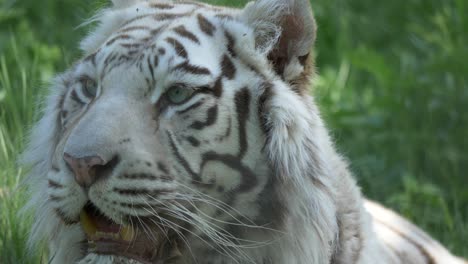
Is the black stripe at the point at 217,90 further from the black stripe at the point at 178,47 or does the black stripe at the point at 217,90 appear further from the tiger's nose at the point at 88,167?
the tiger's nose at the point at 88,167

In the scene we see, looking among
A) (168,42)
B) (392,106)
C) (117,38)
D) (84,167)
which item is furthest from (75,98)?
(392,106)

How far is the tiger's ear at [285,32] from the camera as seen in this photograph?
9.59 feet

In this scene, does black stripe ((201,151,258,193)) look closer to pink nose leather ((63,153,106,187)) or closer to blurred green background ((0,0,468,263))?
pink nose leather ((63,153,106,187))

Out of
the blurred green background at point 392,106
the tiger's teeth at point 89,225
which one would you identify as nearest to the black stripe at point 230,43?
the tiger's teeth at point 89,225

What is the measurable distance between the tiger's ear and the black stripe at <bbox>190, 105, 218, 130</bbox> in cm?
27

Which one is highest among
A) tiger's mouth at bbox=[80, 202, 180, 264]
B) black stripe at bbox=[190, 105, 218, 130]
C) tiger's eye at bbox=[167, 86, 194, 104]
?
tiger's eye at bbox=[167, 86, 194, 104]

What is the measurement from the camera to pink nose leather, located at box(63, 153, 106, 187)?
254 cm

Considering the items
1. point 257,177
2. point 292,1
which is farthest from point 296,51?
point 257,177

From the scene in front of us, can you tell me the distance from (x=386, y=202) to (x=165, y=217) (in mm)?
2315

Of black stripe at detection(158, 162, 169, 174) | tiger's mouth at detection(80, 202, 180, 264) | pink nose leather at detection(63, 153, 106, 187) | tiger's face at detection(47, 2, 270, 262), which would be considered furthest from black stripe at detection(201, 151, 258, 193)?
pink nose leather at detection(63, 153, 106, 187)

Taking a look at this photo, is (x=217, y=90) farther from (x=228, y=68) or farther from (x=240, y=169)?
(x=240, y=169)

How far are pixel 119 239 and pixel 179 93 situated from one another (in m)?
0.45

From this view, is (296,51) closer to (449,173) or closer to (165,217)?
(165,217)

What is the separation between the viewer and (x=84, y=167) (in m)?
2.54
